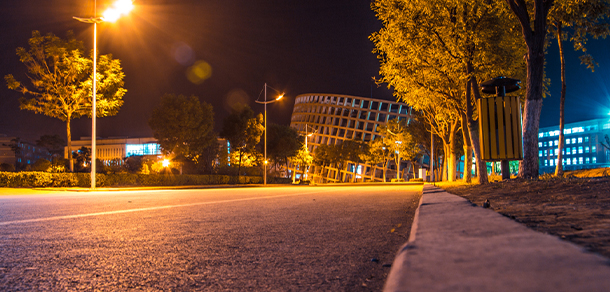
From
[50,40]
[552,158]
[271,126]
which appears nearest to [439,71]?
[50,40]

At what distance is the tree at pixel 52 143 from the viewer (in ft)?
257

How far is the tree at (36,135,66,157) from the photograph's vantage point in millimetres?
78450

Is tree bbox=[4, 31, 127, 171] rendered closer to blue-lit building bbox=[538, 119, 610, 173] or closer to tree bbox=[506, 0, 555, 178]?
tree bbox=[506, 0, 555, 178]

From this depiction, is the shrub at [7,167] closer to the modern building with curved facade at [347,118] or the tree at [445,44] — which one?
the tree at [445,44]

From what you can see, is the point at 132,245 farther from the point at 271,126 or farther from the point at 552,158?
the point at 552,158

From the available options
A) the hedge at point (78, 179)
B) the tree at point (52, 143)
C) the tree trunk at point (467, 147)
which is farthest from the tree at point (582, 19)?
the tree at point (52, 143)

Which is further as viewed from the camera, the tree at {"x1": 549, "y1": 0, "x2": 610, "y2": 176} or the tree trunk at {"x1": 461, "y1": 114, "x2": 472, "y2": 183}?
the tree trunk at {"x1": 461, "y1": 114, "x2": 472, "y2": 183}

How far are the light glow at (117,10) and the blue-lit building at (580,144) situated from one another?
120898 millimetres

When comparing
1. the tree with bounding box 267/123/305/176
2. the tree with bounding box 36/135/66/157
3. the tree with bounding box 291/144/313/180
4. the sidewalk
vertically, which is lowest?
the sidewalk

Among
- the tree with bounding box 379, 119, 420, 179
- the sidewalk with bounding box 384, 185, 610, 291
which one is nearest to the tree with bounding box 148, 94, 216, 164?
the tree with bounding box 379, 119, 420, 179

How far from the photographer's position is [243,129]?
3906cm

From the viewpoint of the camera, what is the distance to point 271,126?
5256 cm

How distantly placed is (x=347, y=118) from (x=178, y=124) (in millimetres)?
66721

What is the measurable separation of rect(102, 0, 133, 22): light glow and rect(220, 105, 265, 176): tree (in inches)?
768
